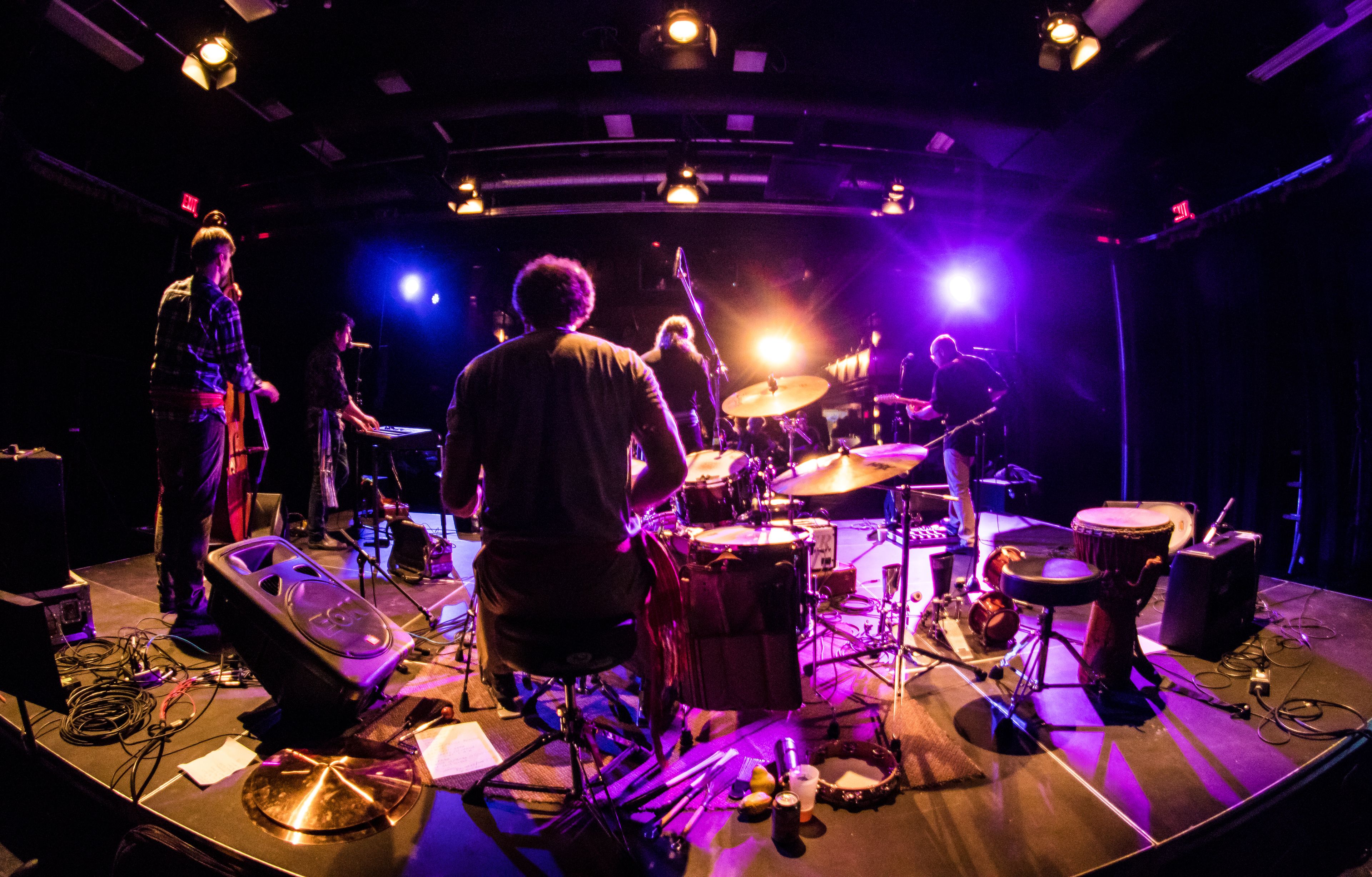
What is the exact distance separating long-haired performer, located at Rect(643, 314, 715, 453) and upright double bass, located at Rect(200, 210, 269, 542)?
3.13 m

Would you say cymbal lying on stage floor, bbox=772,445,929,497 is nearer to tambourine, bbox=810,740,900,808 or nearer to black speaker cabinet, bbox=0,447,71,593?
tambourine, bbox=810,740,900,808

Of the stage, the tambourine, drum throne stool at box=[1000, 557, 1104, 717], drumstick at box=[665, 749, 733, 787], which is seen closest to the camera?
→ the stage

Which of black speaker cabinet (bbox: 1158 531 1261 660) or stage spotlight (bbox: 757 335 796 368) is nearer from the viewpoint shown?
black speaker cabinet (bbox: 1158 531 1261 660)

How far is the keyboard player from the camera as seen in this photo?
5.36 metres

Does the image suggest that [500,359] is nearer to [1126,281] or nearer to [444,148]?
[444,148]

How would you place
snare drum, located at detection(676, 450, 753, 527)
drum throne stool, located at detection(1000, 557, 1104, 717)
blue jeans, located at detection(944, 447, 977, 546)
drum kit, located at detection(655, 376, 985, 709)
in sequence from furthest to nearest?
blue jeans, located at detection(944, 447, 977, 546) → snare drum, located at detection(676, 450, 753, 527) → drum throne stool, located at detection(1000, 557, 1104, 717) → drum kit, located at detection(655, 376, 985, 709)

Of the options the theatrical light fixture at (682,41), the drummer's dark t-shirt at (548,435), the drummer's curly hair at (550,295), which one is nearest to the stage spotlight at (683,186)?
the theatrical light fixture at (682,41)

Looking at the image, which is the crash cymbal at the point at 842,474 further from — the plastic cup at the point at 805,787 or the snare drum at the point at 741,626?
the plastic cup at the point at 805,787

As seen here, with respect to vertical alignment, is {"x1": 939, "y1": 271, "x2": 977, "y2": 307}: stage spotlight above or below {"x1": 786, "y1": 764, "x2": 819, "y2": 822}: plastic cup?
above

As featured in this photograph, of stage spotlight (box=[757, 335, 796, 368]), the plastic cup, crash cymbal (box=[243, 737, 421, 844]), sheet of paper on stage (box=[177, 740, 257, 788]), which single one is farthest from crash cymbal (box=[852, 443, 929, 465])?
stage spotlight (box=[757, 335, 796, 368])

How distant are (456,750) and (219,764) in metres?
0.89

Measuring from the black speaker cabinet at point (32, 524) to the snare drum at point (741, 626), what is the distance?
12.1 ft

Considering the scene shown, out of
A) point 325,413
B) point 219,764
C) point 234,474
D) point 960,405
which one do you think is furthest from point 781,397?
point 325,413

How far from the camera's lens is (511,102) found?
474cm
